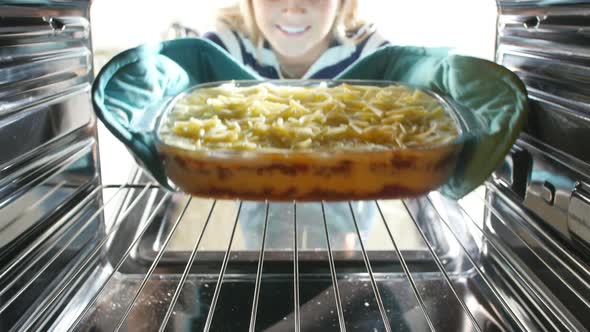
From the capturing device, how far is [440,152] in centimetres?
81

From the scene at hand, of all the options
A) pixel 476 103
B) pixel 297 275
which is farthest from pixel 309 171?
pixel 476 103

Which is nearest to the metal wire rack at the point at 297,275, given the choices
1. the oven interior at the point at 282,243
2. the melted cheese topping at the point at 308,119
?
the oven interior at the point at 282,243

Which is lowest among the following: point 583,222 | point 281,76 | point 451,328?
point 451,328

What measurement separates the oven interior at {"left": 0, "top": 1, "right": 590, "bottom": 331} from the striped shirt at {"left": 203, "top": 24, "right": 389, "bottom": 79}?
31 cm

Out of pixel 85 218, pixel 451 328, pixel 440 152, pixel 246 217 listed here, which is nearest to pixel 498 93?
pixel 440 152

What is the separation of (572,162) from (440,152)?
0.56ft

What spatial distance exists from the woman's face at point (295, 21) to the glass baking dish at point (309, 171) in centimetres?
43

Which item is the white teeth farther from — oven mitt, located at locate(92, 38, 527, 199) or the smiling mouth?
oven mitt, located at locate(92, 38, 527, 199)

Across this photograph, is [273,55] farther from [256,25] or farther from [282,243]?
[282,243]

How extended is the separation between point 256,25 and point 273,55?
0.26ft

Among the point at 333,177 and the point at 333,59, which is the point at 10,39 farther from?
the point at 333,59

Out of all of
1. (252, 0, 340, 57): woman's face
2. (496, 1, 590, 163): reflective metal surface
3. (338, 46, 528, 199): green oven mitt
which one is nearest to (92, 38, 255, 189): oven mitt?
(252, 0, 340, 57): woman's face

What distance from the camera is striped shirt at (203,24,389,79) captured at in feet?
3.96

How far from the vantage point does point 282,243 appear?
110cm
